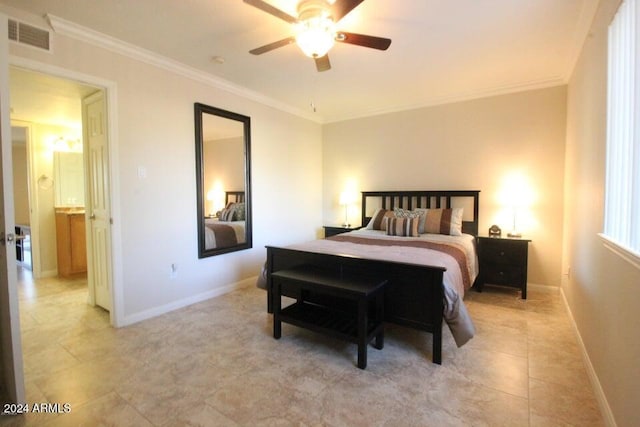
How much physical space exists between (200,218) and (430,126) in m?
3.39

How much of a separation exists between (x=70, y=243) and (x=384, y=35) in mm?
5225

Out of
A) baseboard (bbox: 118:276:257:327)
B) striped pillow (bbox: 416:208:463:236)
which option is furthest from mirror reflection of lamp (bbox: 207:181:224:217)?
striped pillow (bbox: 416:208:463:236)

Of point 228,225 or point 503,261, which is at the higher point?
point 228,225

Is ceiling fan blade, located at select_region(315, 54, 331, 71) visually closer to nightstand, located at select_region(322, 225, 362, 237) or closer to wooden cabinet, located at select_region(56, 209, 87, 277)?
nightstand, located at select_region(322, 225, 362, 237)

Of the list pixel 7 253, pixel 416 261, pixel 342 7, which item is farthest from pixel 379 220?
pixel 7 253

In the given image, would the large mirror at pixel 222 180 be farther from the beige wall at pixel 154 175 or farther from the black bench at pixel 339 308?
the black bench at pixel 339 308

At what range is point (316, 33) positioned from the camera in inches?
80.9

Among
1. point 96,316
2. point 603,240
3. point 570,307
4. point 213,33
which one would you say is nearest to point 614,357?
point 603,240

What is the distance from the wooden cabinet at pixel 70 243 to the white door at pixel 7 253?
359 cm

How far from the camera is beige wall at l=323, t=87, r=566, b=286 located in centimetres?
372

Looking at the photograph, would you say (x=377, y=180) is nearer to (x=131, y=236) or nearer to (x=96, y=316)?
(x=131, y=236)

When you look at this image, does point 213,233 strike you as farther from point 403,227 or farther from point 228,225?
point 403,227

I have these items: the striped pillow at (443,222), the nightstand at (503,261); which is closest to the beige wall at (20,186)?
the striped pillow at (443,222)

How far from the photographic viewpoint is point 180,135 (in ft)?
10.9
